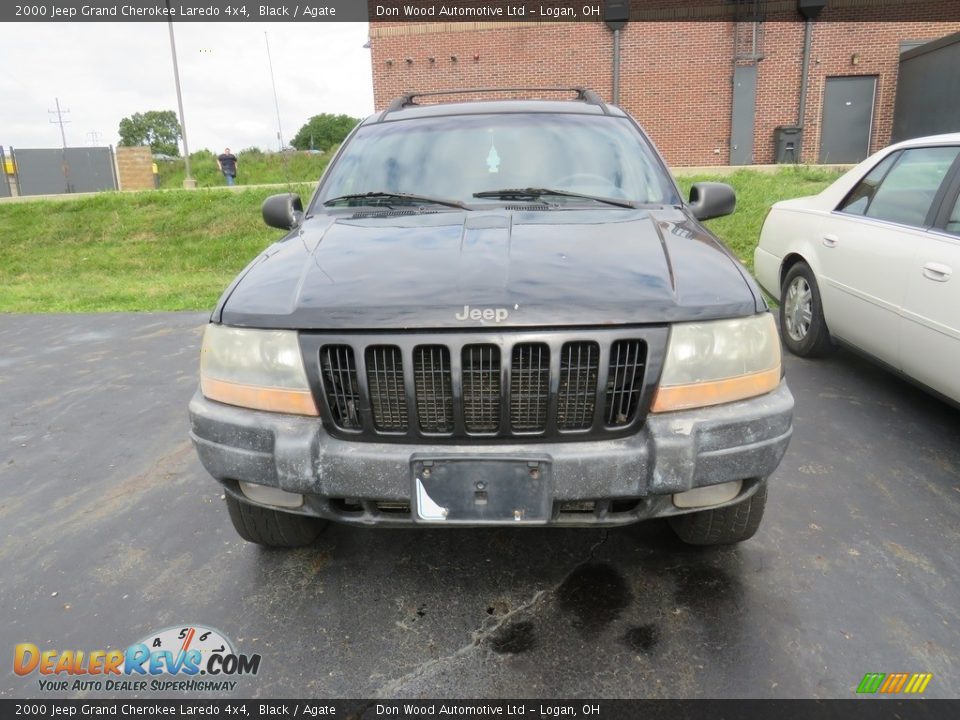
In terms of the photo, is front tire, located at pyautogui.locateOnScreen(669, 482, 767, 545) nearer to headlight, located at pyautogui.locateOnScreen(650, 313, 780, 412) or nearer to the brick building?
headlight, located at pyautogui.locateOnScreen(650, 313, 780, 412)

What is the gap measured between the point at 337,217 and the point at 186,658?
173cm

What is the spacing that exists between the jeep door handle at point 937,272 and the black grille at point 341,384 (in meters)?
2.86

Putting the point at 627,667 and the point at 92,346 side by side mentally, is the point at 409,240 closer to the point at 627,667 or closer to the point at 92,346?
the point at 627,667

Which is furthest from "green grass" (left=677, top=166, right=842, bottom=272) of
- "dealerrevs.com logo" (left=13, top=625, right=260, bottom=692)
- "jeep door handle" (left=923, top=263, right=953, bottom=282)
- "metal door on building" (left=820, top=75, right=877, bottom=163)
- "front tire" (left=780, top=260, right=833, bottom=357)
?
"dealerrevs.com logo" (left=13, top=625, right=260, bottom=692)

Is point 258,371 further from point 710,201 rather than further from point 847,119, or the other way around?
point 847,119

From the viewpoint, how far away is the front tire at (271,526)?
2459mm

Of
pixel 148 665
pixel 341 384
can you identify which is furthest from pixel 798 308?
pixel 148 665

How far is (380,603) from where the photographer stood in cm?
234

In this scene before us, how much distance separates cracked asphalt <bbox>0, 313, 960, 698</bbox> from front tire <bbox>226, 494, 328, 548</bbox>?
0.10 metres

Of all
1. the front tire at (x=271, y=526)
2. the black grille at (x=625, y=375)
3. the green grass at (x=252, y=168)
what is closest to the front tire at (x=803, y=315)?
the black grille at (x=625, y=375)

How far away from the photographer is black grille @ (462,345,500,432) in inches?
75.8

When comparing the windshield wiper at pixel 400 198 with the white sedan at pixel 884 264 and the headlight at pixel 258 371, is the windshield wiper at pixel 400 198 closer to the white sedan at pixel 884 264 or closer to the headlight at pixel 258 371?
the headlight at pixel 258 371

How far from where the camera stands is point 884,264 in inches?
145

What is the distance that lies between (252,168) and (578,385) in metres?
29.5
